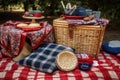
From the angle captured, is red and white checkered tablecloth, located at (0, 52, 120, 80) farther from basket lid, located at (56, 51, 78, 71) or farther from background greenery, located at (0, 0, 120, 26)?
background greenery, located at (0, 0, 120, 26)

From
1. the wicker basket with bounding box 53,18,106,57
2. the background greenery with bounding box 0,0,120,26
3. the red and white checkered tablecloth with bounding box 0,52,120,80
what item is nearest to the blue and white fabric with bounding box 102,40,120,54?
the wicker basket with bounding box 53,18,106,57

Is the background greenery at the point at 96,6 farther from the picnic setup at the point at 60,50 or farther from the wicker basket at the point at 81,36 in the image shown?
the wicker basket at the point at 81,36

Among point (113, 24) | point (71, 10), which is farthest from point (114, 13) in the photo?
point (71, 10)

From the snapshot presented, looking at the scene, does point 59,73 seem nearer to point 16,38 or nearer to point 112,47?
point 16,38

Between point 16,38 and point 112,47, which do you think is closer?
point 16,38

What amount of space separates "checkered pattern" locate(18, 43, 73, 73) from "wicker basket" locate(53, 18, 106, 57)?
0.52 ft

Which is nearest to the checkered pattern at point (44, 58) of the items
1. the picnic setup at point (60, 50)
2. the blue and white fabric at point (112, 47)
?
the picnic setup at point (60, 50)

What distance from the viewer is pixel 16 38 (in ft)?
7.93

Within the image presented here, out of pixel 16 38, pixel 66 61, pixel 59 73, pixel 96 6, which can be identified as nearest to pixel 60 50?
pixel 66 61

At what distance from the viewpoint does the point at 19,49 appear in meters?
2.46

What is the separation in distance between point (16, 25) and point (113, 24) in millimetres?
2613

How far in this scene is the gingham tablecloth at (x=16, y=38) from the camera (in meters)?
2.41

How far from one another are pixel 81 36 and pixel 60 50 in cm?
27

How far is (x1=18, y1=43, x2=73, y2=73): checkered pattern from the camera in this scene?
2221mm
